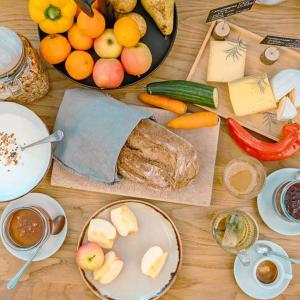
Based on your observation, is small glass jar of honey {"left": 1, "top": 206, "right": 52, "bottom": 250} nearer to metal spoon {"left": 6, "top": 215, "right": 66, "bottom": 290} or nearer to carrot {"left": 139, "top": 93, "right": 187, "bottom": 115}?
metal spoon {"left": 6, "top": 215, "right": 66, "bottom": 290}

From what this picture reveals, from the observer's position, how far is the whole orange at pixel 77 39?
1058 mm

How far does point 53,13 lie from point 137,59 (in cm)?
20

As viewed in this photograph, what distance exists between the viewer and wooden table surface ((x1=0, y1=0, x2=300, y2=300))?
113 cm

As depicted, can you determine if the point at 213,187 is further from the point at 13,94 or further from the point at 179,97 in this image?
the point at 13,94

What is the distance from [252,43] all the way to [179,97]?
24 cm

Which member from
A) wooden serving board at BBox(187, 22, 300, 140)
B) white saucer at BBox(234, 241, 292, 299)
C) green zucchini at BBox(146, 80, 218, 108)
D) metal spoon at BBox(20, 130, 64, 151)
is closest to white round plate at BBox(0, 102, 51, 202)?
metal spoon at BBox(20, 130, 64, 151)

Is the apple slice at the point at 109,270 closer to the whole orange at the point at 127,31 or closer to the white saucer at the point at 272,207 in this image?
the white saucer at the point at 272,207

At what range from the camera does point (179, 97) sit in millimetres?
1121

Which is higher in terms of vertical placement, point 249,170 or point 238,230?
point 249,170

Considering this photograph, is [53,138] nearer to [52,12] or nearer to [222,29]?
[52,12]

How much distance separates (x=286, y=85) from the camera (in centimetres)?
113

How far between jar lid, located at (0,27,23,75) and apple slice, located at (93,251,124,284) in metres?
0.47

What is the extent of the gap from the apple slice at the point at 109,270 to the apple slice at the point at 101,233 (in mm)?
28

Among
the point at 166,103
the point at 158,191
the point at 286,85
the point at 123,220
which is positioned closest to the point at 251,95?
the point at 286,85
